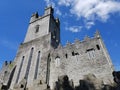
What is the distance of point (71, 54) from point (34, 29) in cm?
1184

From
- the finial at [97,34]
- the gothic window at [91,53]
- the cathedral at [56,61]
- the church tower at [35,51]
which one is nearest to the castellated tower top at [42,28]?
the church tower at [35,51]

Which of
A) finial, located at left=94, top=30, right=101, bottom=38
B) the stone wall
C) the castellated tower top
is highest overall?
the castellated tower top

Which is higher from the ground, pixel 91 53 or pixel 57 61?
pixel 91 53

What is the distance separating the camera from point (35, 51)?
2434cm

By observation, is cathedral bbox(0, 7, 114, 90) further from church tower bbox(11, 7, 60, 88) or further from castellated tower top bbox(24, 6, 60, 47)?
castellated tower top bbox(24, 6, 60, 47)

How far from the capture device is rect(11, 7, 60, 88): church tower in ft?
68.2

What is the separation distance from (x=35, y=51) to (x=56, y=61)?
4.99 m

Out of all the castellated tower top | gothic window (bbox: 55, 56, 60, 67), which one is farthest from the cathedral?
the castellated tower top

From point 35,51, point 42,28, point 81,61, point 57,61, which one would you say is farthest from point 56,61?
point 42,28

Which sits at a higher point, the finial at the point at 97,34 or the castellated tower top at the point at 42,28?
the castellated tower top at the point at 42,28

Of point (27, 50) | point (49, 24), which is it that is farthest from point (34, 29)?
point (27, 50)

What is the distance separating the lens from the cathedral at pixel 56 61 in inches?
706

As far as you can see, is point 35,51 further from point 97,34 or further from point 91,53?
point 97,34

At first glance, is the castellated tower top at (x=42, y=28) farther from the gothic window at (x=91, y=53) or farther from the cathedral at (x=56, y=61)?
the gothic window at (x=91, y=53)
